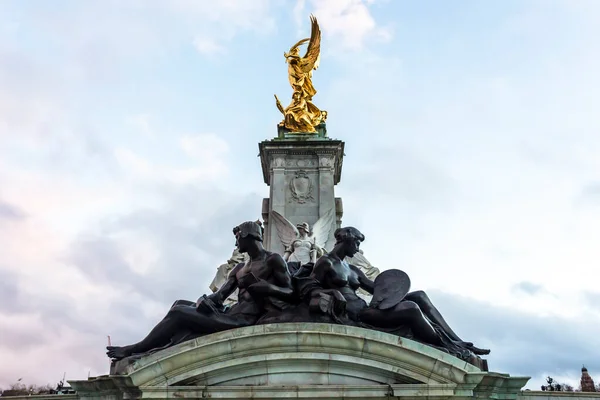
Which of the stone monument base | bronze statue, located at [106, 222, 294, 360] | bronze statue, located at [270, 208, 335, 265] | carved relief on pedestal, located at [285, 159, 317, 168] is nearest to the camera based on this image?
the stone monument base

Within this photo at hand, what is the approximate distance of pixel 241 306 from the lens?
12.2 meters

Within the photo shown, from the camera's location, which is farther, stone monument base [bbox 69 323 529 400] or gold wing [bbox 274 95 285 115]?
gold wing [bbox 274 95 285 115]

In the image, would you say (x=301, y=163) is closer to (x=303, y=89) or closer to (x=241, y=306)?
(x=303, y=89)

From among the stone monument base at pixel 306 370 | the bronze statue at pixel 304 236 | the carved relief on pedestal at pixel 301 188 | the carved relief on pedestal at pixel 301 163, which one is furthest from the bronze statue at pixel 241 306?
the carved relief on pedestal at pixel 301 163

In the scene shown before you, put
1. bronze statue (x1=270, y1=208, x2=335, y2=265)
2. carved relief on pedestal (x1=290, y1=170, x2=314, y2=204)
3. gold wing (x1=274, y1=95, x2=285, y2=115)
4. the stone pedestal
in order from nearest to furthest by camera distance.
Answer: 1. bronze statue (x1=270, y1=208, x2=335, y2=265)
2. the stone pedestal
3. carved relief on pedestal (x1=290, y1=170, x2=314, y2=204)
4. gold wing (x1=274, y1=95, x2=285, y2=115)

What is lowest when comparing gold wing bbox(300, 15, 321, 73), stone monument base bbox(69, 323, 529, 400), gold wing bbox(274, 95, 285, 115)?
stone monument base bbox(69, 323, 529, 400)

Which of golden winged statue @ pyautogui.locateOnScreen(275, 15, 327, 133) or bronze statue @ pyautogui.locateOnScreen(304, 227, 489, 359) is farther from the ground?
golden winged statue @ pyautogui.locateOnScreen(275, 15, 327, 133)

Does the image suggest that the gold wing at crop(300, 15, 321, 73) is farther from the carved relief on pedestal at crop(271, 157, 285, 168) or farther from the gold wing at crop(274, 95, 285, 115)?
the carved relief on pedestal at crop(271, 157, 285, 168)

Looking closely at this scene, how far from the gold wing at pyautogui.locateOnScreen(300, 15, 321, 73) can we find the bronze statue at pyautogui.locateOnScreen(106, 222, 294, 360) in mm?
17680

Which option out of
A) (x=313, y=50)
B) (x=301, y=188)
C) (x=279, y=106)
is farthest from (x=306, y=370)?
(x=313, y=50)

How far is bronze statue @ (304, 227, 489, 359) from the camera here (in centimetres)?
1149

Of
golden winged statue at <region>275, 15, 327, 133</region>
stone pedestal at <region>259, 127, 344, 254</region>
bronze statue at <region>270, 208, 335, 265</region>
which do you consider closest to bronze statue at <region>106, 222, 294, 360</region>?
bronze statue at <region>270, 208, 335, 265</region>

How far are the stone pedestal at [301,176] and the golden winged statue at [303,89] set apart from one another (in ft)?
4.10

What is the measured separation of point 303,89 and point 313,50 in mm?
2204
